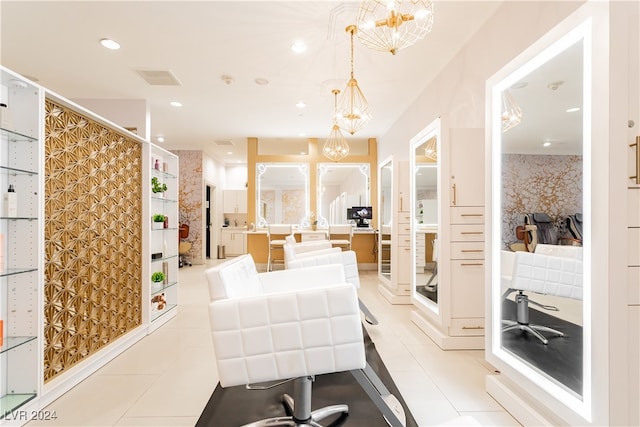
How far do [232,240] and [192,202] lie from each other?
5.57 ft

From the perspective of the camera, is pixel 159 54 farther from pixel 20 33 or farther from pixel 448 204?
pixel 448 204

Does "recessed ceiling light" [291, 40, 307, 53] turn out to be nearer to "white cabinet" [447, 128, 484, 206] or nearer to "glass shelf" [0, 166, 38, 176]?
"white cabinet" [447, 128, 484, 206]

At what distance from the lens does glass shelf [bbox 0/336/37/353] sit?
1.70 metres

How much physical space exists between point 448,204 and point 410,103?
2.86 meters

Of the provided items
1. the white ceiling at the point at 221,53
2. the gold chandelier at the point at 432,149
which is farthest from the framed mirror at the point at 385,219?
the gold chandelier at the point at 432,149

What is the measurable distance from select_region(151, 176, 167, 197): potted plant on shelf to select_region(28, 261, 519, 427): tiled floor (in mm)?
1480

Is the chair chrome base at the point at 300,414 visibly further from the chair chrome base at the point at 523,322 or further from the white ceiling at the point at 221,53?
the white ceiling at the point at 221,53

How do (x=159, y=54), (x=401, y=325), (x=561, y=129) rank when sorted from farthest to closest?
(x=159, y=54) → (x=401, y=325) → (x=561, y=129)

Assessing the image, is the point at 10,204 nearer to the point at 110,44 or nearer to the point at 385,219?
the point at 110,44

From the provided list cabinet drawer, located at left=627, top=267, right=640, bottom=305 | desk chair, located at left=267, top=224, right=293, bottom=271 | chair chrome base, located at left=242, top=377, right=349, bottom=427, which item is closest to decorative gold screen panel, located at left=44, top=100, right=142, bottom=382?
chair chrome base, located at left=242, top=377, right=349, bottom=427

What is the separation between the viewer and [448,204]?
2701 mm

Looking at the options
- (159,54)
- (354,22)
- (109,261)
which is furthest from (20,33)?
(354,22)

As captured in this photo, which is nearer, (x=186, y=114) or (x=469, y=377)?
(x=469, y=377)

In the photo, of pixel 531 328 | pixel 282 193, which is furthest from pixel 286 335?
pixel 282 193
